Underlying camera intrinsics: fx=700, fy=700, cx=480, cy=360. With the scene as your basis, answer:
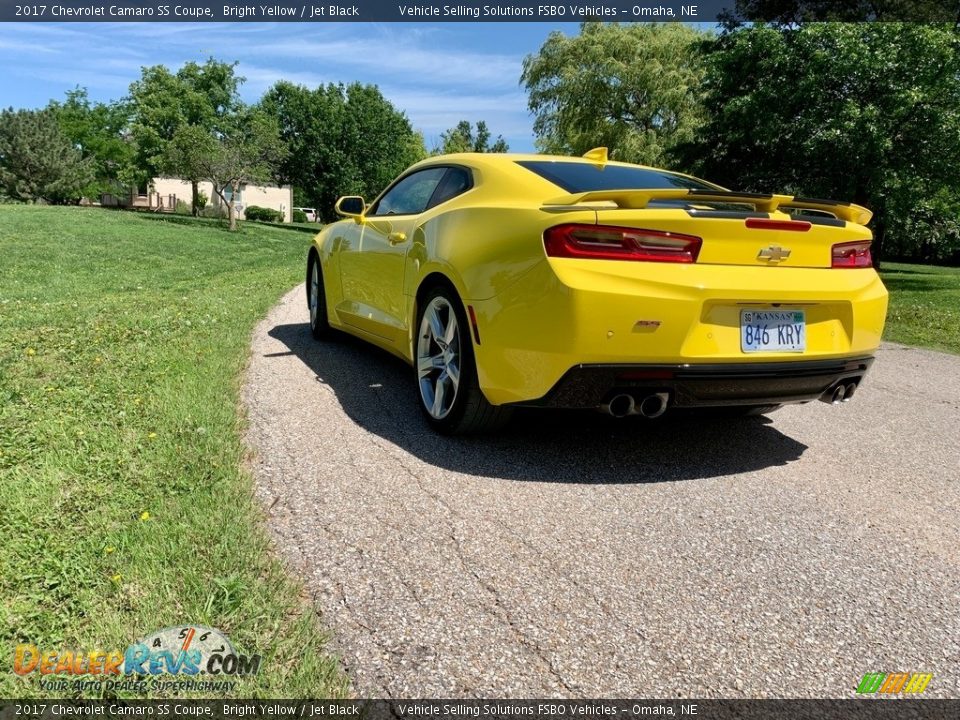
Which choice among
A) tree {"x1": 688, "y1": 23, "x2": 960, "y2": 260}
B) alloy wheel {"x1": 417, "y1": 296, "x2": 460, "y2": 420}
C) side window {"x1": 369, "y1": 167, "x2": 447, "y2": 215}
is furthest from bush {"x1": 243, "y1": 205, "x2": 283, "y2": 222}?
alloy wheel {"x1": 417, "y1": 296, "x2": 460, "y2": 420}

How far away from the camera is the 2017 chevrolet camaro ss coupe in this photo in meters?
2.95

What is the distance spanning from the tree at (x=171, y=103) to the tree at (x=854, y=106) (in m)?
41.8

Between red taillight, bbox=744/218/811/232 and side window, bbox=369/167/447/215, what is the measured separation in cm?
208

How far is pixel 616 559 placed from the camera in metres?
2.48

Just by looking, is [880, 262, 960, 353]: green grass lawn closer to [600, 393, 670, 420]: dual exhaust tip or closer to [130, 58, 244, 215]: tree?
[600, 393, 670, 420]: dual exhaust tip

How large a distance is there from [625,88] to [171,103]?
36.4m

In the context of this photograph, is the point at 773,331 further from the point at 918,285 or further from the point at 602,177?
the point at 918,285

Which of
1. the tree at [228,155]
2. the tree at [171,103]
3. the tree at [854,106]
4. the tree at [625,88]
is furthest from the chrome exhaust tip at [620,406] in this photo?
the tree at [171,103]

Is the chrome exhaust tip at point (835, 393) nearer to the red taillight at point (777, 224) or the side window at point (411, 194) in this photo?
the red taillight at point (777, 224)

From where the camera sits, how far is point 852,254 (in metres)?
3.47

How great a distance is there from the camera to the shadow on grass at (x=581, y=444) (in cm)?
337

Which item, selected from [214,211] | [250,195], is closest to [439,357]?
[214,211]

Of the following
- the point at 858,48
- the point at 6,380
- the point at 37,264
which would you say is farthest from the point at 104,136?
the point at 6,380

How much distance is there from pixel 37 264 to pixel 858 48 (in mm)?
17385
